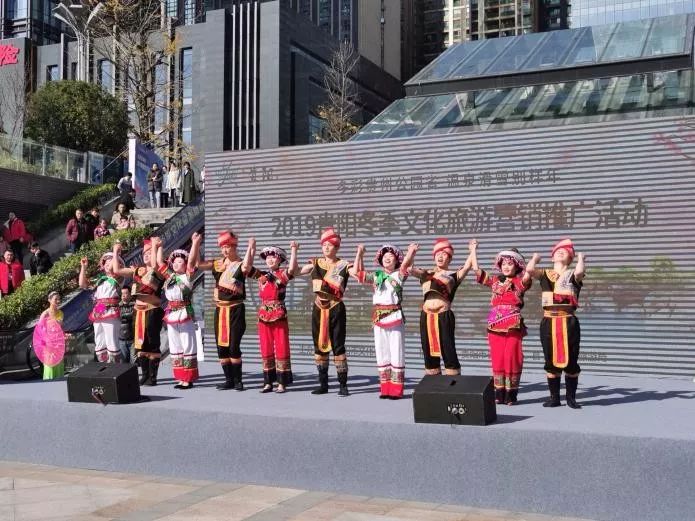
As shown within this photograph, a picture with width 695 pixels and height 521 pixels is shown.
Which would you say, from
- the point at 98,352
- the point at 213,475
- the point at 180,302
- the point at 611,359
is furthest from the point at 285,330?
the point at 611,359

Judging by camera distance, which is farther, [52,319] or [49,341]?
[49,341]

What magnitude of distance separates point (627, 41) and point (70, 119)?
55.3 feet

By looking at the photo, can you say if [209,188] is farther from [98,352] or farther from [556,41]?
[556,41]

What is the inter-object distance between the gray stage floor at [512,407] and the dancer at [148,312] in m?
0.30

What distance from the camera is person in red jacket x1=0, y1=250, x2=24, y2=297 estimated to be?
13.4m

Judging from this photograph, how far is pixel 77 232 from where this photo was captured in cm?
1534

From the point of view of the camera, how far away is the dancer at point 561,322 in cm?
594

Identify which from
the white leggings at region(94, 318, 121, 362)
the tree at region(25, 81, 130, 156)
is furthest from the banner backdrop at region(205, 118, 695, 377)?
the tree at region(25, 81, 130, 156)

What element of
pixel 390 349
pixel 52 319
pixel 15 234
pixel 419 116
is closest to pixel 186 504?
pixel 390 349

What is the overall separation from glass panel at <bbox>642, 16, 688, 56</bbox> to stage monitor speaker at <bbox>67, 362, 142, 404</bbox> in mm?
9794

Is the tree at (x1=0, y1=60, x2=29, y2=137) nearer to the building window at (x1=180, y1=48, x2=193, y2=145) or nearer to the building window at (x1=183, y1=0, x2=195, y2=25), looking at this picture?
the building window at (x1=180, y1=48, x2=193, y2=145)

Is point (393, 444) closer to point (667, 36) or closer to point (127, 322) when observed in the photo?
point (127, 322)

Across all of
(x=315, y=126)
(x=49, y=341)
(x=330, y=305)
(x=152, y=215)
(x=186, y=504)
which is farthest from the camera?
(x=315, y=126)

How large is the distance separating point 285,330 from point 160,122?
3598cm
